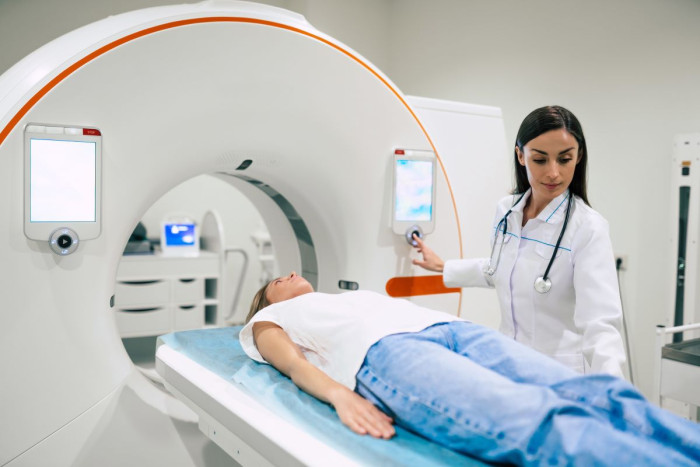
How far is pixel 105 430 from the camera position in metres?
1.45

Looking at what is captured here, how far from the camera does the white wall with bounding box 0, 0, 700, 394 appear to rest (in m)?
2.68

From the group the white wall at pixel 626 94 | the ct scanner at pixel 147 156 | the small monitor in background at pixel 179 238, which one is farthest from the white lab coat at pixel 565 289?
the small monitor in background at pixel 179 238

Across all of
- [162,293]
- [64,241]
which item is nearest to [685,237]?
[64,241]

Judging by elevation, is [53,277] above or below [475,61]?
below

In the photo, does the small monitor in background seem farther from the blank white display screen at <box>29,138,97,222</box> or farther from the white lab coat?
the white lab coat

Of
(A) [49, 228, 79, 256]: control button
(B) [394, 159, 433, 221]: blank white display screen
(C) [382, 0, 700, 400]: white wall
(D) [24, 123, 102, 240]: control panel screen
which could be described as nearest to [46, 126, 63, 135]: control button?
(D) [24, 123, 102, 240]: control panel screen

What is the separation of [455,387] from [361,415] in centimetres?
19

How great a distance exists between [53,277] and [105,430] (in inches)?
16.3

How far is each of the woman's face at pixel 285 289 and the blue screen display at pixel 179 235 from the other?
2108 mm

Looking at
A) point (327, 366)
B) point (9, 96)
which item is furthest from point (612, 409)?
point (9, 96)

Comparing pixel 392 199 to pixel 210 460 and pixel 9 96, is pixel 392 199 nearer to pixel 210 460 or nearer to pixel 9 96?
pixel 210 460

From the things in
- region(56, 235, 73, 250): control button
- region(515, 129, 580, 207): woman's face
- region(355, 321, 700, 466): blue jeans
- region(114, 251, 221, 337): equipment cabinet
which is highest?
region(515, 129, 580, 207): woman's face

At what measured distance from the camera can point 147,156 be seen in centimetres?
147

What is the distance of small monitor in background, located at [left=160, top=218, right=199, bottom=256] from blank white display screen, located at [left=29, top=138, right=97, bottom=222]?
2.24 metres
